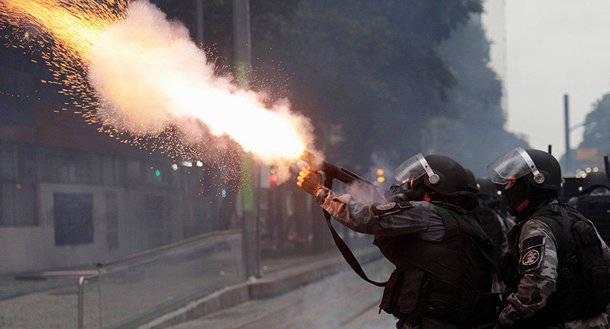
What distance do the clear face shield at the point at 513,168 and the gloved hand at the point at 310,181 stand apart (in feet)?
3.70

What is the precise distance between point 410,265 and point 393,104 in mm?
24548

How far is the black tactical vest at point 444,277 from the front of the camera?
480cm

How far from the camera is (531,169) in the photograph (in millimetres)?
5059

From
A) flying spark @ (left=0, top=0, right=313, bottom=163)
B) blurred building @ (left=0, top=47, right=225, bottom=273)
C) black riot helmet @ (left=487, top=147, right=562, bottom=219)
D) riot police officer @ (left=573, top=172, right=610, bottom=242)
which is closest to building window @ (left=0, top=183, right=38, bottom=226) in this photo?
blurred building @ (left=0, top=47, right=225, bottom=273)

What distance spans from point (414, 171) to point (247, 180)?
11560 mm

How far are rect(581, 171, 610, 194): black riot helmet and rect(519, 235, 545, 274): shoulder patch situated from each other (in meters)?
5.29

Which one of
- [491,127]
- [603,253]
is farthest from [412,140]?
[491,127]

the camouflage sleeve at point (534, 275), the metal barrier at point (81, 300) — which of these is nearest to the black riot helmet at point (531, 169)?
the camouflage sleeve at point (534, 275)

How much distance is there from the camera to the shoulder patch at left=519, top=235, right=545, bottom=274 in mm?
4652

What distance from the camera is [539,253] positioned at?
4.68 metres

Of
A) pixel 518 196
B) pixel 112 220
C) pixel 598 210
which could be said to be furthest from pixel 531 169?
pixel 112 220

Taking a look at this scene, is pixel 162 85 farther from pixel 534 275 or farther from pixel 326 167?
pixel 534 275

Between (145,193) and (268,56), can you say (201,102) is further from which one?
(145,193)

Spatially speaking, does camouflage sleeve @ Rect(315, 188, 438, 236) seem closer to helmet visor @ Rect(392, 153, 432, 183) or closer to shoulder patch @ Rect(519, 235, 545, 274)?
helmet visor @ Rect(392, 153, 432, 183)
